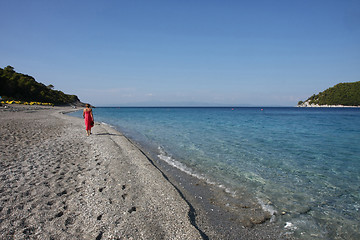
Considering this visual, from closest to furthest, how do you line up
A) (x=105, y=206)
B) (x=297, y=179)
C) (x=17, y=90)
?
(x=105, y=206) → (x=297, y=179) → (x=17, y=90)

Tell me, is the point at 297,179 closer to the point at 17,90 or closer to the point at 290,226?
the point at 290,226

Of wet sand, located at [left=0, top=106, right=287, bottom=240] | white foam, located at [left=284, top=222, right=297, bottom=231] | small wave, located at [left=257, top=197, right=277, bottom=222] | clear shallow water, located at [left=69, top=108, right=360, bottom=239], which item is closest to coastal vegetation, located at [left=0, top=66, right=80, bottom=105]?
wet sand, located at [left=0, top=106, right=287, bottom=240]

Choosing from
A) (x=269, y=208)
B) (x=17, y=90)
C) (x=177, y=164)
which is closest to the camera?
(x=269, y=208)

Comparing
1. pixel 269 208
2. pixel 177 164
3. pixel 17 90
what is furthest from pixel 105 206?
pixel 17 90

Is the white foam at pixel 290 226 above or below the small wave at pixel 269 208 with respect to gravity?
above

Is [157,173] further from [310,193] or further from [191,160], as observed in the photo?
[310,193]

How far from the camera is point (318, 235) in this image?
179 inches

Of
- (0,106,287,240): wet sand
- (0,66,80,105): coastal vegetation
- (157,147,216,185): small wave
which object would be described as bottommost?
(157,147,216,185): small wave

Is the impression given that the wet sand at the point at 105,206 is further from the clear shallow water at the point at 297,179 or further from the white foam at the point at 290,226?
the clear shallow water at the point at 297,179

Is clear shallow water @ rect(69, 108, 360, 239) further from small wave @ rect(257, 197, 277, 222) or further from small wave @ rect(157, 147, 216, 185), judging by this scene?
small wave @ rect(257, 197, 277, 222)

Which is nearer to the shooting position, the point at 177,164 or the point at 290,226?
the point at 290,226

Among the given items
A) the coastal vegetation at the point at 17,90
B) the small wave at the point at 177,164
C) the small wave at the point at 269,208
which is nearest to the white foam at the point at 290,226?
the small wave at the point at 269,208

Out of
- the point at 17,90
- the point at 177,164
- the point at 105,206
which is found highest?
the point at 17,90

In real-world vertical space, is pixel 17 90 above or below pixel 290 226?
above
